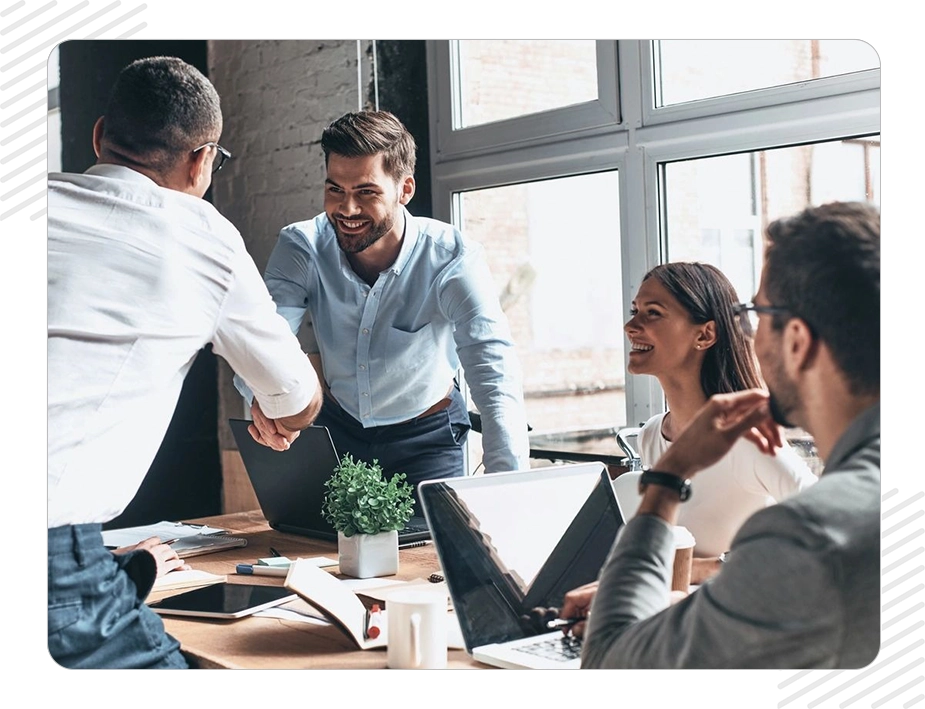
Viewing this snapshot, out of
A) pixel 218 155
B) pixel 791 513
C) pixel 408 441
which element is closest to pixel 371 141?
pixel 218 155

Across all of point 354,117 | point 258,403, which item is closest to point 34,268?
point 258,403

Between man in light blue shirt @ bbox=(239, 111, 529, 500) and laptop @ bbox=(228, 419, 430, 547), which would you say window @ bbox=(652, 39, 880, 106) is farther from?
laptop @ bbox=(228, 419, 430, 547)

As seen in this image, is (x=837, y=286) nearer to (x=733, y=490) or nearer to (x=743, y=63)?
(x=733, y=490)

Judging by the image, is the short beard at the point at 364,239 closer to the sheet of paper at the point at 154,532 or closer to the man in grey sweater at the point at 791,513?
the sheet of paper at the point at 154,532

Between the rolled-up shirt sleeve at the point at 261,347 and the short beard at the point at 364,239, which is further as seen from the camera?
the short beard at the point at 364,239

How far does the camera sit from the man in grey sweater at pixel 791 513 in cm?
114

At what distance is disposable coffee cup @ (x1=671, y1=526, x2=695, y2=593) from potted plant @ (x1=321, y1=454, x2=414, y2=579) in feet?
1.71

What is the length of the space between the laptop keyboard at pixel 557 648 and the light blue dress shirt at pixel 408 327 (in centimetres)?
52

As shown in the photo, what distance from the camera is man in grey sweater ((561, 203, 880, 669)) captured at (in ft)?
3.73

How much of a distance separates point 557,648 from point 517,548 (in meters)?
0.14

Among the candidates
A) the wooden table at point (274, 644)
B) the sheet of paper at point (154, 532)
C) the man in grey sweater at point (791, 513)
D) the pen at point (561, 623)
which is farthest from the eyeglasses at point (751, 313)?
the sheet of paper at point (154, 532)

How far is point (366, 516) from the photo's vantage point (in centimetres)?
167

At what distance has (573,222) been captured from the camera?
1.97 meters

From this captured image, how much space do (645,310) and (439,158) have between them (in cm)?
70
